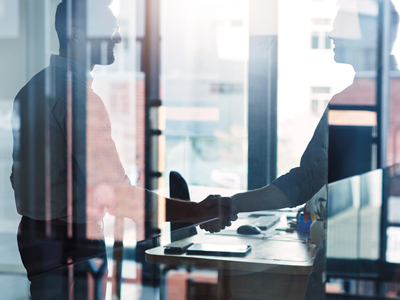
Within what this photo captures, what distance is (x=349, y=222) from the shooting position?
1771mm

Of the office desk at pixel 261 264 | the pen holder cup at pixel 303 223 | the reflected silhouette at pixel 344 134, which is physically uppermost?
the reflected silhouette at pixel 344 134

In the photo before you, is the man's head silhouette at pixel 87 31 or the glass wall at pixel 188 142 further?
the man's head silhouette at pixel 87 31

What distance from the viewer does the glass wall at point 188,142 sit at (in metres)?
0.85

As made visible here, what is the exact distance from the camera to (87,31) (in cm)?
106

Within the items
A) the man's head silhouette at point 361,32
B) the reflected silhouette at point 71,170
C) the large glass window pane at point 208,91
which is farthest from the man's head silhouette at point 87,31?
the man's head silhouette at point 361,32

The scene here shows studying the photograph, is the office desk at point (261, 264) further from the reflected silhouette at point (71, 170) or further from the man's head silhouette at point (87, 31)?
the man's head silhouette at point (87, 31)

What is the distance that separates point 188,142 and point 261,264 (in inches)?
12.6

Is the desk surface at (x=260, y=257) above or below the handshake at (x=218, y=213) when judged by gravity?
below

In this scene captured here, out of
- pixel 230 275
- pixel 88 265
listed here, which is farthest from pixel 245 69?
pixel 88 265

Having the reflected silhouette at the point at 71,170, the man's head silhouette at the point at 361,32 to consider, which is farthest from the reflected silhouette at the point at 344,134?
the reflected silhouette at the point at 71,170

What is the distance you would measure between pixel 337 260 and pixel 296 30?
1.42 meters

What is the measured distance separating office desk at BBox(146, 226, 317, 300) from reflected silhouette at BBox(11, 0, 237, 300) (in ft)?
0.25

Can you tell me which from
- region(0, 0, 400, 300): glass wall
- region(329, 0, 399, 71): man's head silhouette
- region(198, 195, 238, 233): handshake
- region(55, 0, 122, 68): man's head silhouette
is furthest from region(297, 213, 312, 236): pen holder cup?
region(55, 0, 122, 68): man's head silhouette

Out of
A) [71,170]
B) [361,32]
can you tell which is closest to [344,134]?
[361,32]
